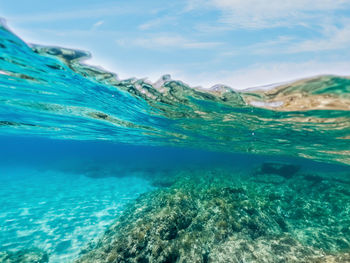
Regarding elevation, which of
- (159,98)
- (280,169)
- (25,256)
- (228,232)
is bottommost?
(25,256)

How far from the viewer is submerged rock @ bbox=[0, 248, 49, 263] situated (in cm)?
847

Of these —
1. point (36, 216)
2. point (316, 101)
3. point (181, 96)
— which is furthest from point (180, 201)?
point (36, 216)

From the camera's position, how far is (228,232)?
8.98 metres

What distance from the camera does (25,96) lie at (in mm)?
14578

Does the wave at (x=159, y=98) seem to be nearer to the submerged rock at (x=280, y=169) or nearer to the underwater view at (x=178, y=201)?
the underwater view at (x=178, y=201)

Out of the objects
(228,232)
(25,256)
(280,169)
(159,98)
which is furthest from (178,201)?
(280,169)

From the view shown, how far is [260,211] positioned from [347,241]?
14.1 feet

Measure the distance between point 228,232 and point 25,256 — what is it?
10278 mm

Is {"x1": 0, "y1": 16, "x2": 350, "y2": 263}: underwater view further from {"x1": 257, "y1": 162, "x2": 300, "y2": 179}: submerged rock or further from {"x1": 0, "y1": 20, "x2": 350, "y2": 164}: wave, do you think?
{"x1": 257, "y1": 162, "x2": 300, "y2": 179}: submerged rock

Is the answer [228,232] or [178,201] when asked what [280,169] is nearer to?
[228,232]

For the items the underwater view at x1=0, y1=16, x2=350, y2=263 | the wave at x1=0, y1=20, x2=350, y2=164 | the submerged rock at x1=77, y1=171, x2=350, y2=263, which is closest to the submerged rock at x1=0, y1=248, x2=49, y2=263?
the underwater view at x1=0, y1=16, x2=350, y2=263

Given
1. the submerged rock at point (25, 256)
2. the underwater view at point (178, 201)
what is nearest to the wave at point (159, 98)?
the underwater view at point (178, 201)

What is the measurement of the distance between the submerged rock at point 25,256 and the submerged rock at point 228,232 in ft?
8.10

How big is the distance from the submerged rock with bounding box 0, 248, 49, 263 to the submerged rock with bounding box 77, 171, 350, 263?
8.10 ft
